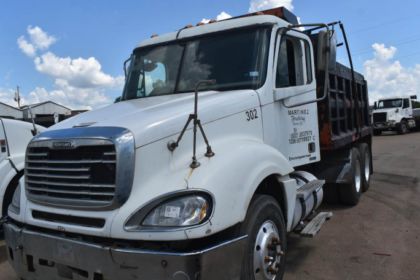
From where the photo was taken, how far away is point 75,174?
2646 millimetres

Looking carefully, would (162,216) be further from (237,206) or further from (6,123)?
(6,123)

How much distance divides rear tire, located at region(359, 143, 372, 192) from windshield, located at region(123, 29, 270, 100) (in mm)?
4333

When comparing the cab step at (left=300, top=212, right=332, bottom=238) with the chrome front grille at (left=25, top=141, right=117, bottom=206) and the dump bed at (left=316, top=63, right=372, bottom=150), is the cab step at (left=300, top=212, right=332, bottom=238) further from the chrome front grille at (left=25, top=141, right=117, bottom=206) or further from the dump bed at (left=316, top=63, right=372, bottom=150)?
the chrome front grille at (left=25, top=141, right=117, bottom=206)

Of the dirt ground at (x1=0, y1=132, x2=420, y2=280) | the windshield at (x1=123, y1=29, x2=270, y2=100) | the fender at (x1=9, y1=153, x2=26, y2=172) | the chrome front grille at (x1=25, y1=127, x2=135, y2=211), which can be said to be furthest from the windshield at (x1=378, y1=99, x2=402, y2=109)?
the chrome front grille at (x1=25, y1=127, x2=135, y2=211)

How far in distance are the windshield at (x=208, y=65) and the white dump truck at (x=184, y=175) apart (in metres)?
0.02

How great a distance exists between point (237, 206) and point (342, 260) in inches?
90.9

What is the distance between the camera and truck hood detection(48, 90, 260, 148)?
2.69 m

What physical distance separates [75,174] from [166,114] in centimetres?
84

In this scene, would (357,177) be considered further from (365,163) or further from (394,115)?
(394,115)

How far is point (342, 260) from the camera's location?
163 inches

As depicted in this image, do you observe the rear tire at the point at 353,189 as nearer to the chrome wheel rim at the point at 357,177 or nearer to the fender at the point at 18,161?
the chrome wheel rim at the point at 357,177

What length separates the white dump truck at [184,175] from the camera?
2.33 metres

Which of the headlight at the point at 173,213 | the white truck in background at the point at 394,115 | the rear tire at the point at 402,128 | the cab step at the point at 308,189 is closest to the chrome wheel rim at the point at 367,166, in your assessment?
the cab step at the point at 308,189

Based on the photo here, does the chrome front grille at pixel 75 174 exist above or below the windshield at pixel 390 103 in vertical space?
below
